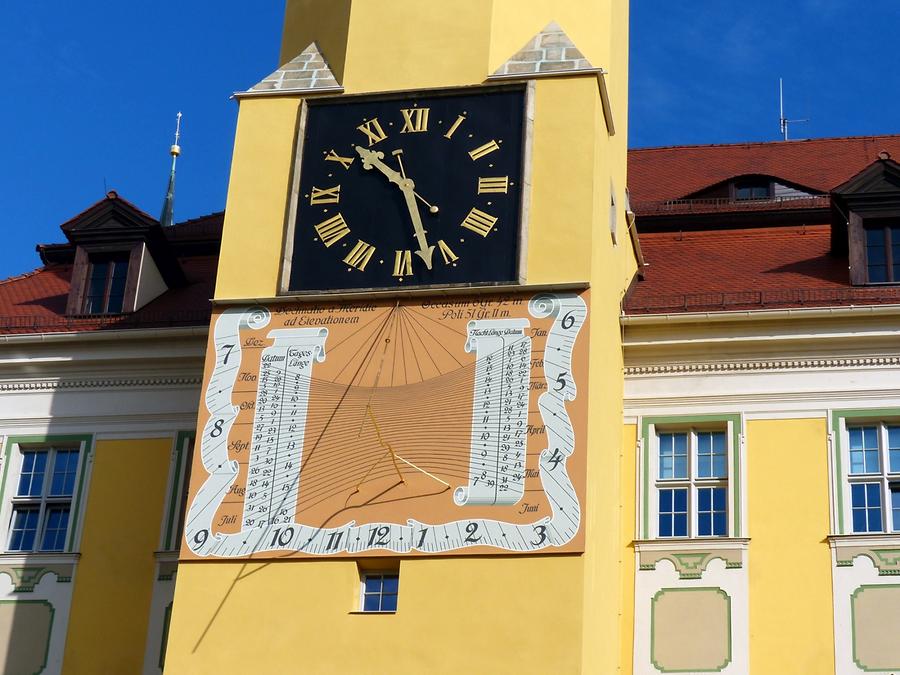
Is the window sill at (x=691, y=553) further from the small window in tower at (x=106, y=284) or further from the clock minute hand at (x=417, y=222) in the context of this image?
the small window in tower at (x=106, y=284)

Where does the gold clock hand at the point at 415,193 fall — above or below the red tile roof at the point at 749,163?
below

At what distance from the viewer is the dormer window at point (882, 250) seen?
21.8 m

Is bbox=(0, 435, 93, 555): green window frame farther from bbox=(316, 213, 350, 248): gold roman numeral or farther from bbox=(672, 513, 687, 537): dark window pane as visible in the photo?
bbox=(672, 513, 687, 537): dark window pane

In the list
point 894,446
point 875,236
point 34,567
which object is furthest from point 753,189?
point 34,567

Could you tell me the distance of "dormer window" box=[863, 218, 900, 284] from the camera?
21812 mm

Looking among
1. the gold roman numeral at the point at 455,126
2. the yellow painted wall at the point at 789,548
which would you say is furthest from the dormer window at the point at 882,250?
the gold roman numeral at the point at 455,126

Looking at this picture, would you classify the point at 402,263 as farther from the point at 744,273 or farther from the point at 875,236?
the point at 875,236

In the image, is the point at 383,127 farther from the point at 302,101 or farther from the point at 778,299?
the point at 778,299

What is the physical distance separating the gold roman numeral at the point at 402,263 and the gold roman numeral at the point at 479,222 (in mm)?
669

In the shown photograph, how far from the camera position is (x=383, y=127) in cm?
2050

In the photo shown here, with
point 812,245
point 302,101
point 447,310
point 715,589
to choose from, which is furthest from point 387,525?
point 812,245

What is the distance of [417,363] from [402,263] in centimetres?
119

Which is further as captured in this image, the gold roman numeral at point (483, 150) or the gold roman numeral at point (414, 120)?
the gold roman numeral at point (414, 120)

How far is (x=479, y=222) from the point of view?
1967cm
